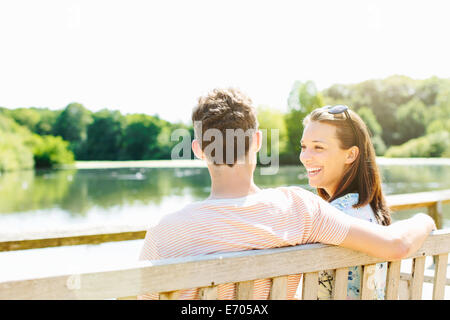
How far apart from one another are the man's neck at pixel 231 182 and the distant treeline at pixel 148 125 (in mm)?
44350

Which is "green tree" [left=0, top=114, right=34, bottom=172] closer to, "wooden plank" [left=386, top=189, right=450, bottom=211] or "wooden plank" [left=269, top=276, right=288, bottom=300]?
"wooden plank" [left=386, top=189, right=450, bottom=211]

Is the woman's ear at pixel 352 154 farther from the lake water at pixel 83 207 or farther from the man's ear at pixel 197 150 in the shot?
the lake water at pixel 83 207

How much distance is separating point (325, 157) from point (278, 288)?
0.72 metres

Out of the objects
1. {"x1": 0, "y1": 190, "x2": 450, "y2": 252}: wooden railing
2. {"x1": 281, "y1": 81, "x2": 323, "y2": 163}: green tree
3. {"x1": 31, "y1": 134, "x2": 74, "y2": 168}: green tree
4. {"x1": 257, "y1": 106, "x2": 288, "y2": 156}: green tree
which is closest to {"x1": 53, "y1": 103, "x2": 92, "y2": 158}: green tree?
{"x1": 31, "y1": 134, "x2": 74, "y2": 168}: green tree

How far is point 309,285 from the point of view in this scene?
1.18m

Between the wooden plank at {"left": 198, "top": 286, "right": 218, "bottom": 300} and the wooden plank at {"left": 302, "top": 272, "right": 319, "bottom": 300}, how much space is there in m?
0.25

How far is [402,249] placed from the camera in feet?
4.04

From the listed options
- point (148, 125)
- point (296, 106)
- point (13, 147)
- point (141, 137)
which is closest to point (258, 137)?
point (296, 106)

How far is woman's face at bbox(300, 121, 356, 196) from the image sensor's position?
1735 mm

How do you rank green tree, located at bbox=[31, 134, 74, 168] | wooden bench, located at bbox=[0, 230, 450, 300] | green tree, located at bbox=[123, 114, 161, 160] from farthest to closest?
green tree, located at bbox=[123, 114, 161, 160] → green tree, located at bbox=[31, 134, 74, 168] → wooden bench, located at bbox=[0, 230, 450, 300]

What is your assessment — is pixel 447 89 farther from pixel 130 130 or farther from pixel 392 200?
pixel 392 200
